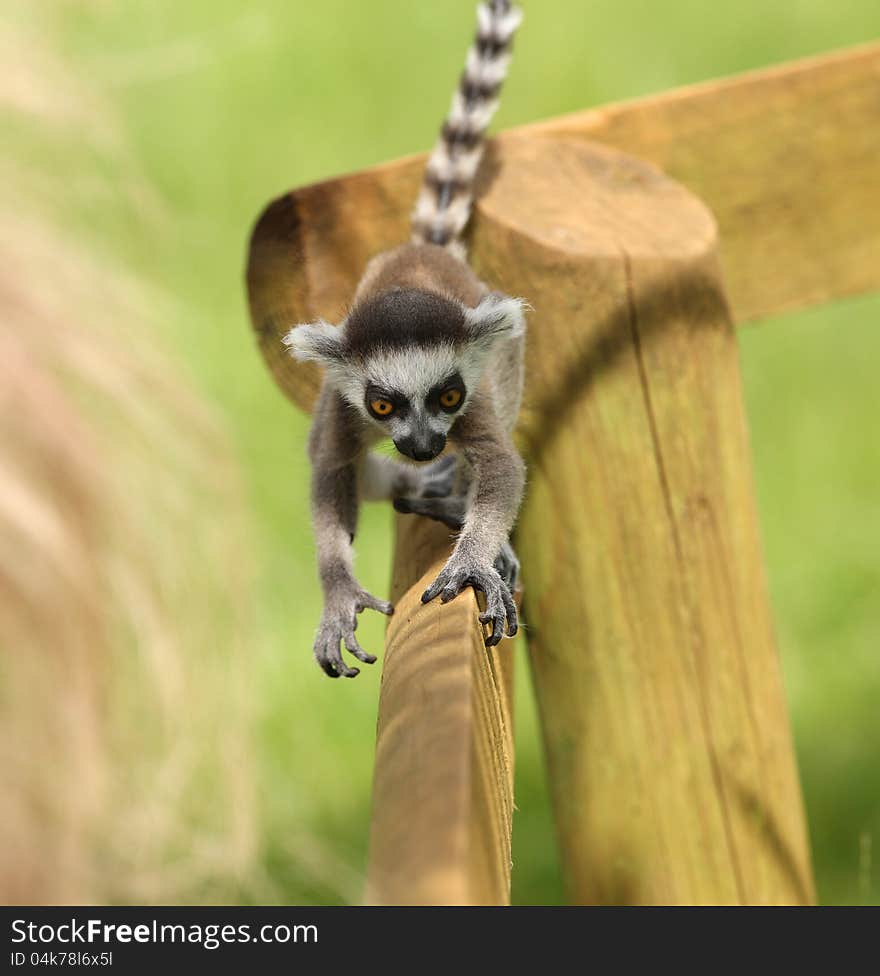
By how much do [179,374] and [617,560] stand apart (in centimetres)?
106

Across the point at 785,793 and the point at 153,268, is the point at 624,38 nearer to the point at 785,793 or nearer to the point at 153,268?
the point at 153,268

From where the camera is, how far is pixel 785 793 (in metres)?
2.48

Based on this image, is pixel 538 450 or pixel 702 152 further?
pixel 702 152

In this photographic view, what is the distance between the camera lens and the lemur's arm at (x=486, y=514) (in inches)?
66.6

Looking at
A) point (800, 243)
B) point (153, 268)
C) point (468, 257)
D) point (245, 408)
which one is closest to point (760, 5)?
point (245, 408)

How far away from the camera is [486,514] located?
197 cm

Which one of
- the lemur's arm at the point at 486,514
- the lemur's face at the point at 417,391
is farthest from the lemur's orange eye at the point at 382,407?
the lemur's arm at the point at 486,514

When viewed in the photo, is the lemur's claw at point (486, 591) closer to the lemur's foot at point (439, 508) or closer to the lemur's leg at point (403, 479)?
the lemur's foot at point (439, 508)

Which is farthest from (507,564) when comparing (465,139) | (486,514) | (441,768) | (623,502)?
(441,768)

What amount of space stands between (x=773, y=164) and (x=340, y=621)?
147 centimetres

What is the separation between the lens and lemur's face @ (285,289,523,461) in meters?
2.02

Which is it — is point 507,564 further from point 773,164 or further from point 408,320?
point 773,164

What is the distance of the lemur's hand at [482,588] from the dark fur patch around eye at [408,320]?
43cm

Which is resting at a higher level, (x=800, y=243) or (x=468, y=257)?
(x=800, y=243)
